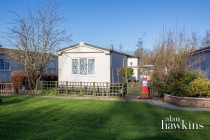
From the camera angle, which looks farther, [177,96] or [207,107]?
[177,96]

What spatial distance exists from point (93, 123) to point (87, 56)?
11.5m

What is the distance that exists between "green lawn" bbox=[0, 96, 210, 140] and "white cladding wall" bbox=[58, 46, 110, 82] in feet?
24.7

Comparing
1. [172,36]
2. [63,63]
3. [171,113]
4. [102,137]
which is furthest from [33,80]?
[102,137]

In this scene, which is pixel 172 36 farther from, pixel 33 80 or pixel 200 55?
pixel 33 80

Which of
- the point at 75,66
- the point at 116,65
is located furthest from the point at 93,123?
the point at 116,65

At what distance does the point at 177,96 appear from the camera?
13.0 m

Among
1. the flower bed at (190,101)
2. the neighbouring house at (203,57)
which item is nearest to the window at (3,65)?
the neighbouring house at (203,57)

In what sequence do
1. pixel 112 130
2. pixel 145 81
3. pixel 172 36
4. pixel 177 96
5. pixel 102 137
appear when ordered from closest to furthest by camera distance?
pixel 102 137, pixel 112 130, pixel 177 96, pixel 145 81, pixel 172 36

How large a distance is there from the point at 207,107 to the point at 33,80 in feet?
42.3

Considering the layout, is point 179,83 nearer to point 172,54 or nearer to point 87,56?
point 172,54

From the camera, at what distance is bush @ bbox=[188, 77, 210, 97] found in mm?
12336

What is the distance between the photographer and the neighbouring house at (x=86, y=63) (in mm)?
19172

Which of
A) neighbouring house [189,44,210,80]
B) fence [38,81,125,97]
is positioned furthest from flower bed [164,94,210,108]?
neighbouring house [189,44,210,80]

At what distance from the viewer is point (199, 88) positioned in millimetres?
12430
